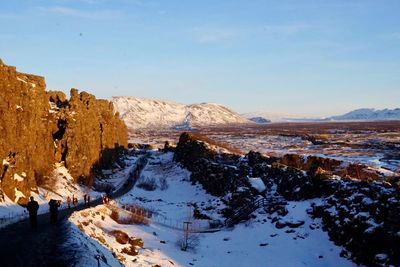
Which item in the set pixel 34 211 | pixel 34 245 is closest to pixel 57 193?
pixel 34 211

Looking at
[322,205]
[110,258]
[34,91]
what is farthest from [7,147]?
[322,205]

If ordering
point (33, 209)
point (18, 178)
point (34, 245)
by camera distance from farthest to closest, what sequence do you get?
point (18, 178)
point (33, 209)
point (34, 245)

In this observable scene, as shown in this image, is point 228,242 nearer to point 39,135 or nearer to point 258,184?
point 258,184

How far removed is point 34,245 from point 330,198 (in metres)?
24.3

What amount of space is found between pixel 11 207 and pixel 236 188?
77.3 feet

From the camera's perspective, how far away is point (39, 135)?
196 feet

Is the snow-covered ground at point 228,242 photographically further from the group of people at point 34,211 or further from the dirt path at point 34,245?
the dirt path at point 34,245

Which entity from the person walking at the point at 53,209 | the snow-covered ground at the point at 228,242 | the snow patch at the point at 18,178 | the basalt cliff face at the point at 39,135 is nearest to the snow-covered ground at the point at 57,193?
the basalt cliff face at the point at 39,135

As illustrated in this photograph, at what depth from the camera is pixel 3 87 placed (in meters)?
47.7

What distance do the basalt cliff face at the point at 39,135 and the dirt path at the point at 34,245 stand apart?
17274mm

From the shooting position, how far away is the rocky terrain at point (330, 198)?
1175 inches

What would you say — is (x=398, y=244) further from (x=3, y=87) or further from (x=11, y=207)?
(x=3, y=87)

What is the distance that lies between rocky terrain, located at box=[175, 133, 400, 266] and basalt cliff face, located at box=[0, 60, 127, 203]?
20.5m

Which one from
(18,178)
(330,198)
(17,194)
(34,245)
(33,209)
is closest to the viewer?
(34,245)
